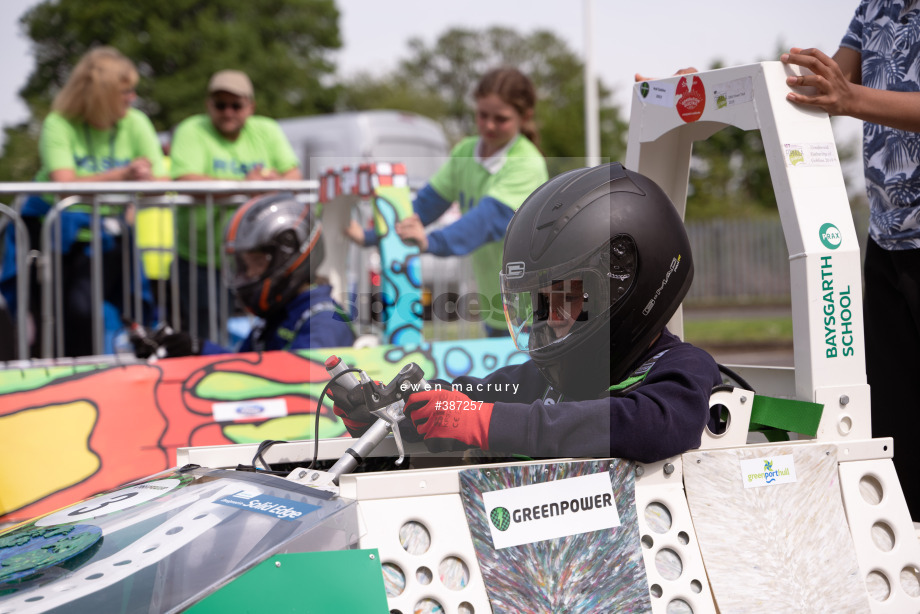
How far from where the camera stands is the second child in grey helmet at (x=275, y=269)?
4.82 m

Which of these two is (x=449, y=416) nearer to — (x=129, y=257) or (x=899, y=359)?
(x=899, y=359)

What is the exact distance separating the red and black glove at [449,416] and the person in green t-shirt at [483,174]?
218cm

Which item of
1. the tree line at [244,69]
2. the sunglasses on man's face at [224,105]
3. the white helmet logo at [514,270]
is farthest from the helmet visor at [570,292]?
the tree line at [244,69]

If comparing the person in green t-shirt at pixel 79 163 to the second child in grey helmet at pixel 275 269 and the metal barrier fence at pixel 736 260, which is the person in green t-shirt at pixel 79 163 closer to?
the second child in grey helmet at pixel 275 269

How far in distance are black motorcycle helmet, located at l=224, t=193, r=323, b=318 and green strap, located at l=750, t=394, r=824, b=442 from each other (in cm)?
295

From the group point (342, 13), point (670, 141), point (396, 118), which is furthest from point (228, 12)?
point (670, 141)

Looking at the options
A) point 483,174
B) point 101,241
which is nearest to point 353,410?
Result: point 483,174

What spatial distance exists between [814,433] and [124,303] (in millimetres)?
5338

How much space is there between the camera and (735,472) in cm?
216

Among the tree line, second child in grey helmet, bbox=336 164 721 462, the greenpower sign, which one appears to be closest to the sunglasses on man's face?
second child in grey helmet, bbox=336 164 721 462

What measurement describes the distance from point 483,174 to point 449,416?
3440 mm

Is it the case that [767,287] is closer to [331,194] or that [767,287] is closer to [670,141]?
[331,194]

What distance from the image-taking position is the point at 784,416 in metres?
2.38

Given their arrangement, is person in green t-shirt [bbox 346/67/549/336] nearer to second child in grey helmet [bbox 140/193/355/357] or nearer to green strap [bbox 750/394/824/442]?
second child in grey helmet [bbox 140/193/355/357]
